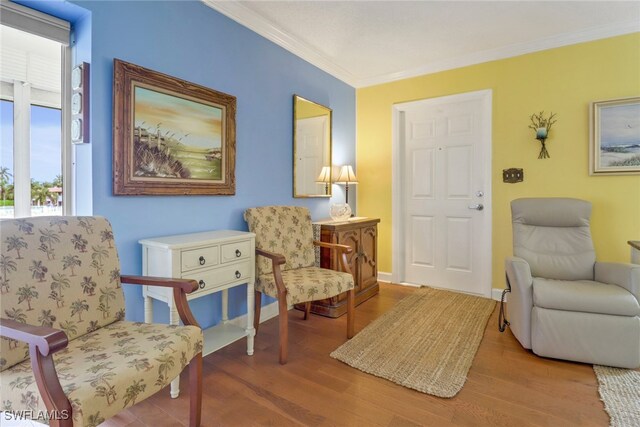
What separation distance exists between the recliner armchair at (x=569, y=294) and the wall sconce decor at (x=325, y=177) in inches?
72.5

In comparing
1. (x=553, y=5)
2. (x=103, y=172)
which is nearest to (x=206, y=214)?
(x=103, y=172)

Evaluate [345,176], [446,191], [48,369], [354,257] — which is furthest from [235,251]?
[446,191]

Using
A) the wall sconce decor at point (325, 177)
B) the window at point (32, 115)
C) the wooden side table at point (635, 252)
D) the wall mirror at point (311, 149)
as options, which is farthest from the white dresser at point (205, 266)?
the wooden side table at point (635, 252)

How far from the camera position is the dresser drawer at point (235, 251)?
6.75 feet

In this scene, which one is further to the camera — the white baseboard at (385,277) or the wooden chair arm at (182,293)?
the white baseboard at (385,277)

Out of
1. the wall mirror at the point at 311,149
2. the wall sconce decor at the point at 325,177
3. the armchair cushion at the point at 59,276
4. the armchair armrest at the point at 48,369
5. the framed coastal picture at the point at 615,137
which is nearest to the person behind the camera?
the armchair armrest at the point at 48,369

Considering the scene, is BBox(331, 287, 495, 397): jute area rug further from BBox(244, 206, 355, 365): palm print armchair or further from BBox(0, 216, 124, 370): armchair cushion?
BBox(0, 216, 124, 370): armchair cushion

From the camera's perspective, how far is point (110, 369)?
1.11 metres

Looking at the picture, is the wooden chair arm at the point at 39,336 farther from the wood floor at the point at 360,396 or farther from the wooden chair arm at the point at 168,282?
the wood floor at the point at 360,396

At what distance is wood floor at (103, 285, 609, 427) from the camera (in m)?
1.58

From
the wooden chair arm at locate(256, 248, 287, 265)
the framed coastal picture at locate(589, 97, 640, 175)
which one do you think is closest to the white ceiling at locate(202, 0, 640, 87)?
the framed coastal picture at locate(589, 97, 640, 175)

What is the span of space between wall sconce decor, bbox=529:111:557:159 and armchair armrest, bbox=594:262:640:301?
117 cm

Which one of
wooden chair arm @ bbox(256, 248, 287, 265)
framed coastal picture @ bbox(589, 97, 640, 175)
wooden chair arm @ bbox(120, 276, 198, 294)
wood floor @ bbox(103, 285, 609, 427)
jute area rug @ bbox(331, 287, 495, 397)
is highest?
framed coastal picture @ bbox(589, 97, 640, 175)

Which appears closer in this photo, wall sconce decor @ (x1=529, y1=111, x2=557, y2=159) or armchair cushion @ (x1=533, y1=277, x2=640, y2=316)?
armchair cushion @ (x1=533, y1=277, x2=640, y2=316)
